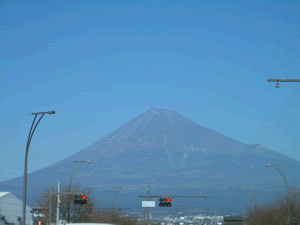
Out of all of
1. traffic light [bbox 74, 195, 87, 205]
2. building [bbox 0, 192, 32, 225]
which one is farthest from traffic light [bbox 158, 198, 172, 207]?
building [bbox 0, 192, 32, 225]

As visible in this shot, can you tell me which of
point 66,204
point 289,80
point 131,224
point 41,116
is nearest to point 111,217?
point 131,224

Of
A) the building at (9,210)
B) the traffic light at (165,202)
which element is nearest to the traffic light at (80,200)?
the traffic light at (165,202)

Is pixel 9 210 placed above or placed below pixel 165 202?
below

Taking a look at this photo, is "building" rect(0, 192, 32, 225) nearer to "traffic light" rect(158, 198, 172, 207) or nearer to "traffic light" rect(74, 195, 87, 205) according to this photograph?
"traffic light" rect(158, 198, 172, 207)

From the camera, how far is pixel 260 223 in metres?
83.4

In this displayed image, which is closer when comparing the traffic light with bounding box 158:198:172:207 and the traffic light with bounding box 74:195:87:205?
the traffic light with bounding box 74:195:87:205

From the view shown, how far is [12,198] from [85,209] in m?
30.9

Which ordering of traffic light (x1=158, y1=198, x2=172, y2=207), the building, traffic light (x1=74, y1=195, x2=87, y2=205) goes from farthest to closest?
1. the building
2. traffic light (x1=158, y1=198, x2=172, y2=207)
3. traffic light (x1=74, y1=195, x2=87, y2=205)

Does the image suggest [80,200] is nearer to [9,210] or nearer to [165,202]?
[165,202]

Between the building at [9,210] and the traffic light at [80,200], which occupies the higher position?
the traffic light at [80,200]

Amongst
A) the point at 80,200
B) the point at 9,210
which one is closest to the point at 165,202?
the point at 80,200

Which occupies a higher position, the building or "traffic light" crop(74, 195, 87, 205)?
"traffic light" crop(74, 195, 87, 205)

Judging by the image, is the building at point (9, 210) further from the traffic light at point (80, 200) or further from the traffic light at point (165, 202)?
the traffic light at point (80, 200)

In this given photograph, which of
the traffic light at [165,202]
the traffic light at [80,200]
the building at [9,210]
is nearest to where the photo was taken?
the traffic light at [80,200]
